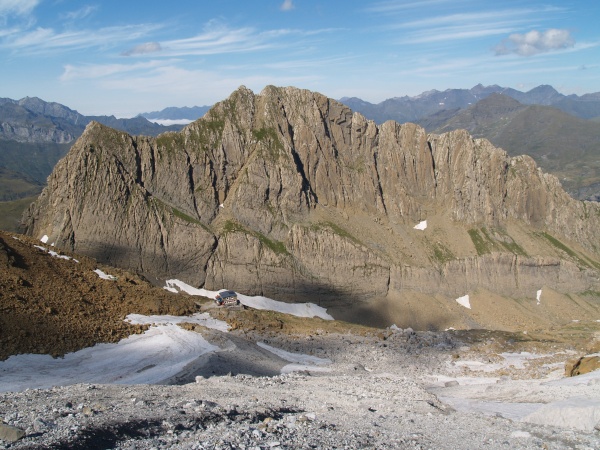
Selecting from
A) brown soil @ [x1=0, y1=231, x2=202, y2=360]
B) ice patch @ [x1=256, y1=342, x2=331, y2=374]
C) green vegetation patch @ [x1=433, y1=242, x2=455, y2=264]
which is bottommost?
green vegetation patch @ [x1=433, y1=242, x2=455, y2=264]

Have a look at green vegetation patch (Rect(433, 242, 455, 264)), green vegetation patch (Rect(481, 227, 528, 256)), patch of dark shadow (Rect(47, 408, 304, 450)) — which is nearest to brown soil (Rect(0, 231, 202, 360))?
patch of dark shadow (Rect(47, 408, 304, 450))

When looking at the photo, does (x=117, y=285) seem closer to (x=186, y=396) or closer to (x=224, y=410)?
(x=186, y=396)

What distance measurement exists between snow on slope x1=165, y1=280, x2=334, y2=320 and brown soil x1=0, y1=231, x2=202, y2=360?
3039 cm

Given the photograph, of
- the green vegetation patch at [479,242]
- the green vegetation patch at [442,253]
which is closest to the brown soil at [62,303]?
the green vegetation patch at [442,253]

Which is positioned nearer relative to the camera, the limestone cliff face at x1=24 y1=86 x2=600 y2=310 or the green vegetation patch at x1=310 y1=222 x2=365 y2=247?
the limestone cliff face at x1=24 y1=86 x2=600 y2=310

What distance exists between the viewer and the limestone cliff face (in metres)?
92.3

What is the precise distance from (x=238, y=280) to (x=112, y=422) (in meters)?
73.7

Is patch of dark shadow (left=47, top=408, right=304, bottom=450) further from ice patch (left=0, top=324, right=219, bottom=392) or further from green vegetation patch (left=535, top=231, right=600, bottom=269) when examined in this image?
green vegetation patch (left=535, top=231, right=600, bottom=269)

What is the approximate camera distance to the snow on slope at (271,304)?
8738 centimetres

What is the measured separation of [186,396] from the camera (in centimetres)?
2498

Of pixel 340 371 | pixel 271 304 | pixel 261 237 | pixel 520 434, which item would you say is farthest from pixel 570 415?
pixel 261 237

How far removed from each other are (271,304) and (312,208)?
24884 millimetres

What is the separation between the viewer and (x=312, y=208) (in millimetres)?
105188

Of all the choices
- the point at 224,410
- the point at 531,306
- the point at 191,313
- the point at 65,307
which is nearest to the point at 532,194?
the point at 531,306
